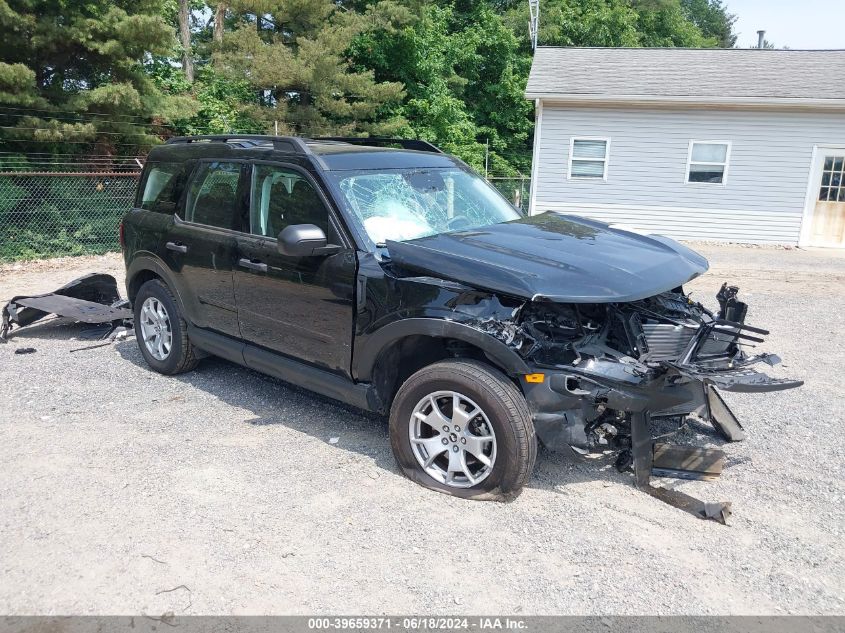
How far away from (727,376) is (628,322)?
58 cm

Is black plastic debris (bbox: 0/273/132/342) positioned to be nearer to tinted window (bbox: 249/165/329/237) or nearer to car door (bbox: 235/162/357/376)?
car door (bbox: 235/162/357/376)

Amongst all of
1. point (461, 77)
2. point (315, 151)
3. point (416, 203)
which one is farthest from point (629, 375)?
point (461, 77)

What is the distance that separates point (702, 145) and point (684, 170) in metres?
0.68

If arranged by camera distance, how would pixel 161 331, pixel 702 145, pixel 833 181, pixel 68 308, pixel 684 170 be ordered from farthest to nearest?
pixel 684 170
pixel 702 145
pixel 833 181
pixel 68 308
pixel 161 331

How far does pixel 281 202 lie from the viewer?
14.6ft

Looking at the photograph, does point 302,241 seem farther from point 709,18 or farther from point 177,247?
point 709,18

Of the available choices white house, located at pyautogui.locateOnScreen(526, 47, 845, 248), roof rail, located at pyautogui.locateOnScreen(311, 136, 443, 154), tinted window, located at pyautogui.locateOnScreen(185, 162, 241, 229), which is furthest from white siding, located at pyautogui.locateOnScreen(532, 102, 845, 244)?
tinted window, located at pyautogui.locateOnScreen(185, 162, 241, 229)

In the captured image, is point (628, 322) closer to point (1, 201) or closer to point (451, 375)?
A: point (451, 375)

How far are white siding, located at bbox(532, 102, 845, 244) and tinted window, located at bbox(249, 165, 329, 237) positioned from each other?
12.7 metres

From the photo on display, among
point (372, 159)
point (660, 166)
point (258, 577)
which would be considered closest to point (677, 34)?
point (660, 166)

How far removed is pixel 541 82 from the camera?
1598 cm

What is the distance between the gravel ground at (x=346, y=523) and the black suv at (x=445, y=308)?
350 mm

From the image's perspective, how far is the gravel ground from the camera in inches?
113

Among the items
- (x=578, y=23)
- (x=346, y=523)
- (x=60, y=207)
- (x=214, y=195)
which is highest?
(x=578, y=23)
